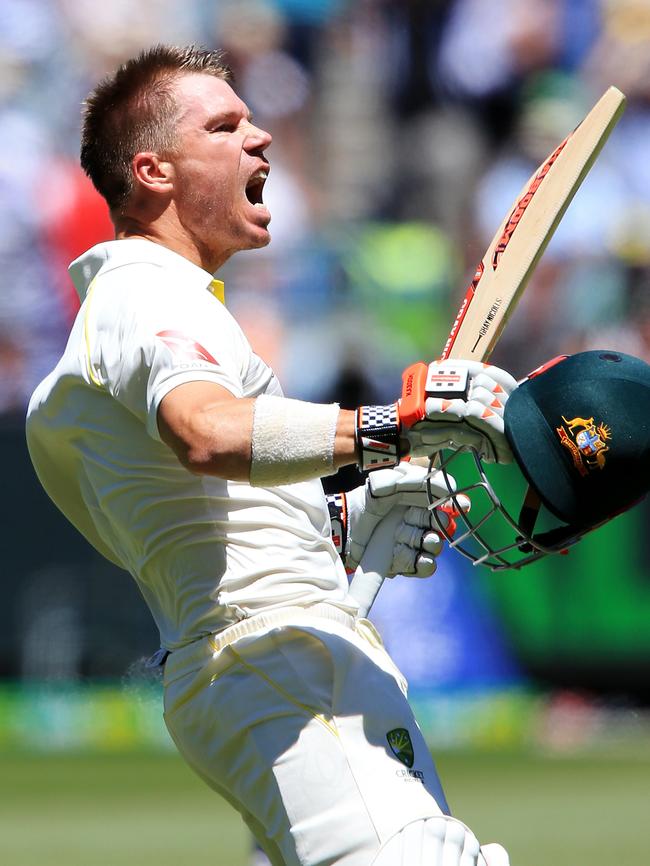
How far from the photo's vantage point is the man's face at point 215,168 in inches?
114

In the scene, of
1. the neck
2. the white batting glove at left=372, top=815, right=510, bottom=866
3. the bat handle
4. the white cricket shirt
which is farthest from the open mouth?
the white batting glove at left=372, top=815, right=510, bottom=866

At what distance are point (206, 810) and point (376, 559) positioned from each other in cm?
374

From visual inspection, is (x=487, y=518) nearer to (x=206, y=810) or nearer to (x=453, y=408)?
(x=453, y=408)

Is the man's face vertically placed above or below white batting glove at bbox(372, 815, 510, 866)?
above

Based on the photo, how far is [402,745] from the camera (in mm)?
2510

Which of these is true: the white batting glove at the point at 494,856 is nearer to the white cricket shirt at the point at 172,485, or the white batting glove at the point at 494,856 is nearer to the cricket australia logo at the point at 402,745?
the cricket australia logo at the point at 402,745

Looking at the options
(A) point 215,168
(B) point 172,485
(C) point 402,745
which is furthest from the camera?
(A) point 215,168

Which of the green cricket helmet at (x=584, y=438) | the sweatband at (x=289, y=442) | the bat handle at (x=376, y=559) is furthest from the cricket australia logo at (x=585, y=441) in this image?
the bat handle at (x=376, y=559)

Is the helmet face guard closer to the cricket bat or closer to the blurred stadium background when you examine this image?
the cricket bat

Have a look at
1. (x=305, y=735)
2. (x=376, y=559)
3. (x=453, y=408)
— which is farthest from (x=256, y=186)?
(x=305, y=735)

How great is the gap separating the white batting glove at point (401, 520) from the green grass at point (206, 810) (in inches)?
93.2

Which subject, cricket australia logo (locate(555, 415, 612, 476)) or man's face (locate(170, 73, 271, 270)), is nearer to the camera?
cricket australia logo (locate(555, 415, 612, 476))

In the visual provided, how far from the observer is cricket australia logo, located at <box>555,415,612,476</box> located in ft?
7.79

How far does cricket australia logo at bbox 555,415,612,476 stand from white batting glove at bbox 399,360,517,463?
0.33ft
